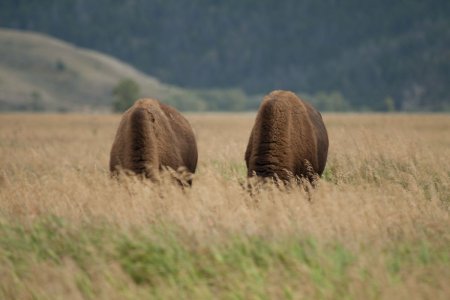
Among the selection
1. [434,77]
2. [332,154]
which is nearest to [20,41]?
[434,77]

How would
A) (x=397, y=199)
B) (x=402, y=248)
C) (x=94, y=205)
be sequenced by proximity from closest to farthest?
(x=402, y=248), (x=94, y=205), (x=397, y=199)

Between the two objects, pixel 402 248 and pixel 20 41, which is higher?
pixel 20 41

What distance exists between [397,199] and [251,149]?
2258 millimetres

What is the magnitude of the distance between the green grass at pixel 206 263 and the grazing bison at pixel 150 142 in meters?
2.04

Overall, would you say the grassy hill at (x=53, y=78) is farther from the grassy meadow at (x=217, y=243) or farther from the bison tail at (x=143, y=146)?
the grassy meadow at (x=217, y=243)

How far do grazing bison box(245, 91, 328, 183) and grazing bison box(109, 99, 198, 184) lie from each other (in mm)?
1169

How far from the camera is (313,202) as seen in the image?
413 inches

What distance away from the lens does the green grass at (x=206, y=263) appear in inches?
280

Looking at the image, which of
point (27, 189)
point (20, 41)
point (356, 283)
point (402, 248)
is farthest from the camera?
point (20, 41)

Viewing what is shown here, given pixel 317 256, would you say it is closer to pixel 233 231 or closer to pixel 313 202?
pixel 233 231

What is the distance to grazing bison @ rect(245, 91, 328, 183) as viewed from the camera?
11.0 meters

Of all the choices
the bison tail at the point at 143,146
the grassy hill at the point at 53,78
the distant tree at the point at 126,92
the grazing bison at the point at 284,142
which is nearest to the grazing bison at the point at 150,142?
the bison tail at the point at 143,146

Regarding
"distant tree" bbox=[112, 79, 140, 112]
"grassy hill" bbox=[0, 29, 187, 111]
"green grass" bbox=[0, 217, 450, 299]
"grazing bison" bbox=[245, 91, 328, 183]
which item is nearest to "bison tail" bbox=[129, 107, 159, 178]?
"grazing bison" bbox=[245, 91, 328, 183]

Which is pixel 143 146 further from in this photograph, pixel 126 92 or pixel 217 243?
pixel 126 92
